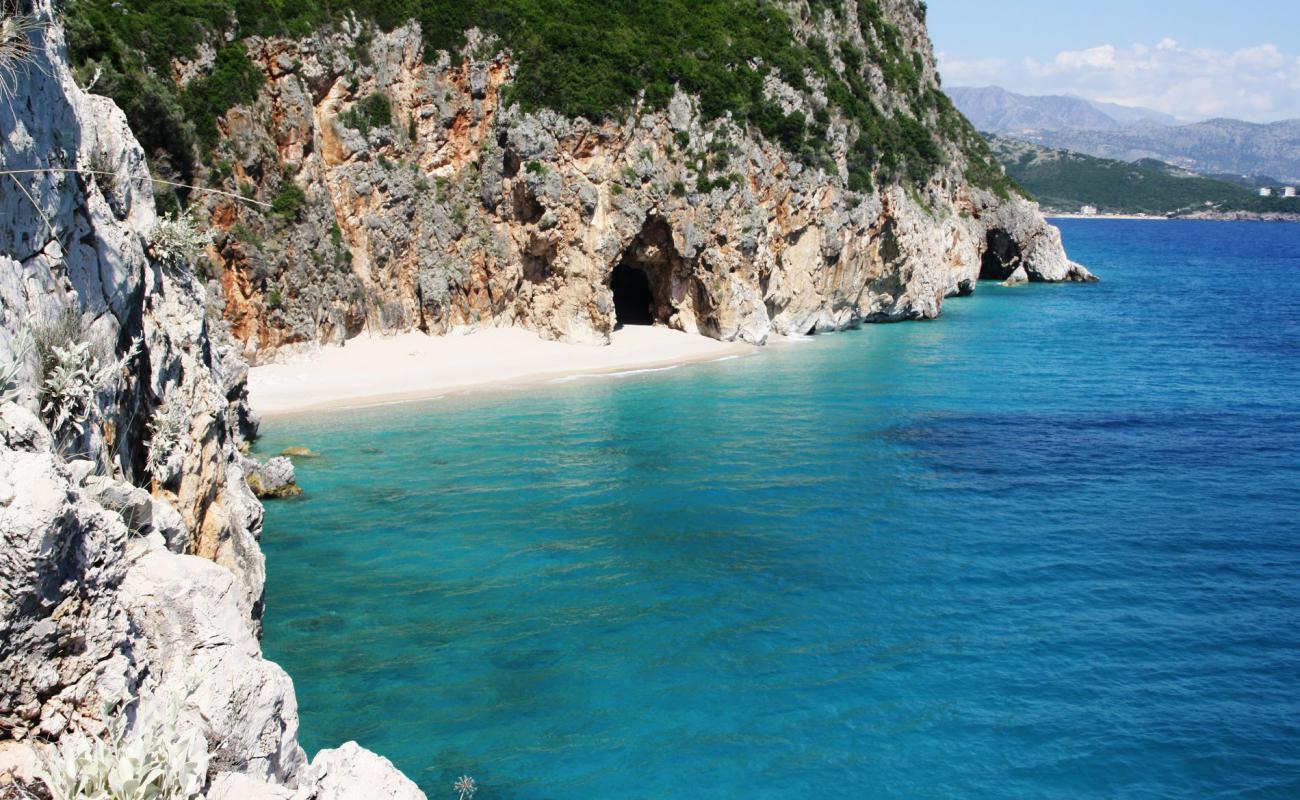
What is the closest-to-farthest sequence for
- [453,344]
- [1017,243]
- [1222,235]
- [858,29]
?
[453,344] < [858,29] < [1017,243] < [1222,235]

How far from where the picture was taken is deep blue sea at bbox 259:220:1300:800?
44.1 feet

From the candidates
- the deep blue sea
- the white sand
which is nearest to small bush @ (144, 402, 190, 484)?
the deep blue sea

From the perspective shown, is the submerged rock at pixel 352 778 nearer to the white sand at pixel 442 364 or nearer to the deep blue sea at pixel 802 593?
the deep blue sea at pixel 802 593

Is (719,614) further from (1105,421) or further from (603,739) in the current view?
(1105,421)

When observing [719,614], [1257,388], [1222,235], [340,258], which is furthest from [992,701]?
[1222,235]

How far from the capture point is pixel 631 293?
58375mm

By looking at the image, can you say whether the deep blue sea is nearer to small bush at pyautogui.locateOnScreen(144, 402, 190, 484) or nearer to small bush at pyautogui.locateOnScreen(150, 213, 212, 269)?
small bush at pyautogui.locateOnScreen(144, 402, 190, 484)

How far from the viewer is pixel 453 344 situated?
4512cm

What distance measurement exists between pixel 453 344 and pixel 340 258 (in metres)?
6.34

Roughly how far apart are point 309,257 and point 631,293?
2224 cm

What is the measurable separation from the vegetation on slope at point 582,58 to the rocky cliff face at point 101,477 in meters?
18.6

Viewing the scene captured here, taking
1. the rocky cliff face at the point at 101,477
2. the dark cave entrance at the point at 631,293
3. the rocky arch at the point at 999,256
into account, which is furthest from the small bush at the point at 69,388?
the rocky arch at the point at 999,256

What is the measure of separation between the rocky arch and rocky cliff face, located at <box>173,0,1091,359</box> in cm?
3319

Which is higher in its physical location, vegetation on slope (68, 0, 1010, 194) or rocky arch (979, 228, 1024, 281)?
vegetation on slope (68, 0, 1010, 194)
